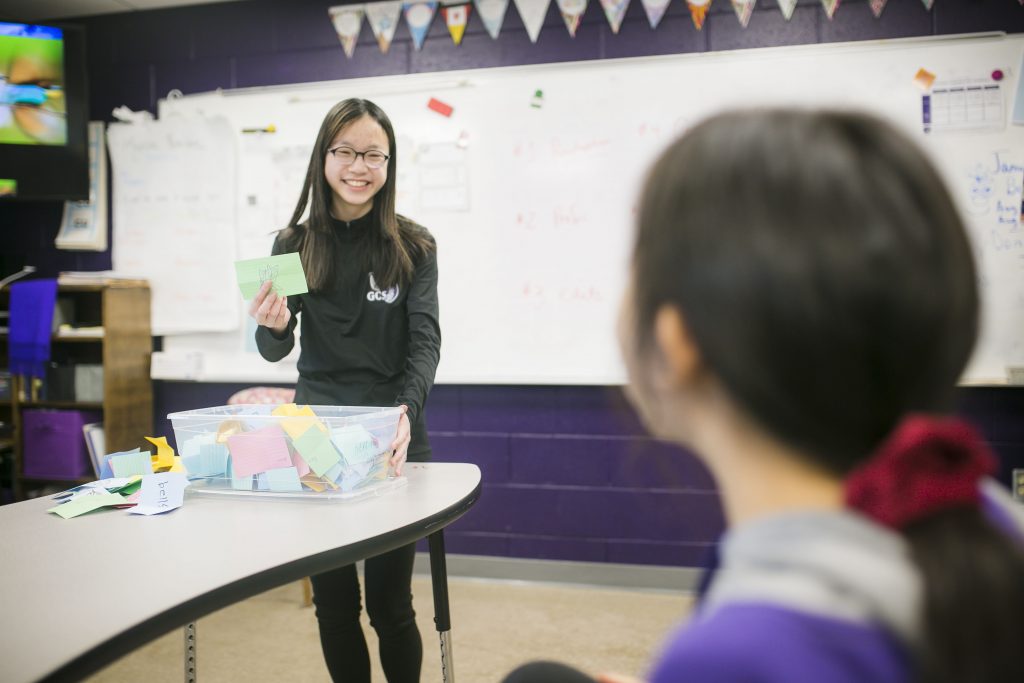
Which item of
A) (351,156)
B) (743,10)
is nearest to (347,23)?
(743,10)

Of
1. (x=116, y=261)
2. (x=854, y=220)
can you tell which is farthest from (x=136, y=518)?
(x=116, y=261)

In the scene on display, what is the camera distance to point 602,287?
2842mm

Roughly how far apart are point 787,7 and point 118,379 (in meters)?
2.97

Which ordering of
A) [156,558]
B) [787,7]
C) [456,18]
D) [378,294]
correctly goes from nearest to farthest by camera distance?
1. [156,558]
2. [378,294]
3. [787,7]
4. [456,18]

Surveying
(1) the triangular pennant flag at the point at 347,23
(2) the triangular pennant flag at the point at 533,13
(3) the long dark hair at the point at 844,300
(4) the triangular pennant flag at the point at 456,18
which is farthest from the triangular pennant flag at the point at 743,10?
(3) the long dark hair at the point at 844,300

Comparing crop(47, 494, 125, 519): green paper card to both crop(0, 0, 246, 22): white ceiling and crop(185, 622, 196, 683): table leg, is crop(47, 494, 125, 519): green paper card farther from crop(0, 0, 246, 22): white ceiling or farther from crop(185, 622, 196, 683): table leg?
crop(0, 0, 246, 22): white ceiling

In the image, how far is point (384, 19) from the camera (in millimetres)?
2977

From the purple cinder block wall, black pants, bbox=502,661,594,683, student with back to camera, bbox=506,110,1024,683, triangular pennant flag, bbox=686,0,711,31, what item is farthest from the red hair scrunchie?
triangular pennant flag, bbox=686,0,711,31

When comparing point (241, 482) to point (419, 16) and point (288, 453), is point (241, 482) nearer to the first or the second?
point (288, 453)

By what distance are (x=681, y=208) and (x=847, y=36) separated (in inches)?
104

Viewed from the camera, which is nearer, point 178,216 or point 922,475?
point 922,475

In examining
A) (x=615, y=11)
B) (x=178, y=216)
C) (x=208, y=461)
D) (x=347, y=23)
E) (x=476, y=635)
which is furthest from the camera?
(x=178, y=216)

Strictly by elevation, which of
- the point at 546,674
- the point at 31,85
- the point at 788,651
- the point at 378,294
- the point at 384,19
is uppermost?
the point at 384,19

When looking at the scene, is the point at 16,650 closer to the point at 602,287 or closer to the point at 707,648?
the point at 707,648
